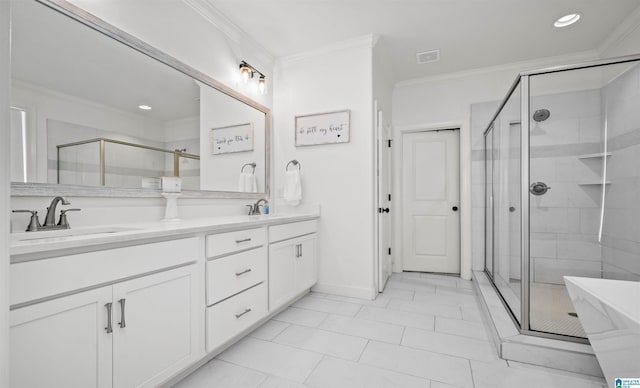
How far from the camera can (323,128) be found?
114 inches

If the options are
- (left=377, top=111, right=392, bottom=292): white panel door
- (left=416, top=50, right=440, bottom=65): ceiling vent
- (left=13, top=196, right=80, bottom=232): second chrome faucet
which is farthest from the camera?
(left=416, top=50, right=440, bottom=65): ceiling vent

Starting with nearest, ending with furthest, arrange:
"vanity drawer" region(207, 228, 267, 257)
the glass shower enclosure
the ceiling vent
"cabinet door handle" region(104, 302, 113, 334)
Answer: "cabinet door handle" region(104, 302, 113, 334) < "vanity drawer" region(207, 228, 267, 257) < the glass shower enclosure < the ceiling vent

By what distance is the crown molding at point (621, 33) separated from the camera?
2420 mm

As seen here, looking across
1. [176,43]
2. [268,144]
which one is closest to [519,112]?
[268,144]

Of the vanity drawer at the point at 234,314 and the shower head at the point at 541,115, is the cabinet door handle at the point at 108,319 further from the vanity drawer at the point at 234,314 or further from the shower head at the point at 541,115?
the shower head at the point at 541,115

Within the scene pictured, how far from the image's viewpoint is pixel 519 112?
1.95 metres

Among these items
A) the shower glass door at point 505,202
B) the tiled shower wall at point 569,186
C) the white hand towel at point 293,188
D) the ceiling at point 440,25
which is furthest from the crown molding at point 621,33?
the white hand towel at point 293,188

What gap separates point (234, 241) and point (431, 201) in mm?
2822

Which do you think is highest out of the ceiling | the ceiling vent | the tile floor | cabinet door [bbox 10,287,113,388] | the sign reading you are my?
the ceiling

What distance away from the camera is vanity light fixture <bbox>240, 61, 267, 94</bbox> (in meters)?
2.59

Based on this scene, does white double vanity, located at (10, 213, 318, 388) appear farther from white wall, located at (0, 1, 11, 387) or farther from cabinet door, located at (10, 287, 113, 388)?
white wall, located at (0, 1, 11, 387)

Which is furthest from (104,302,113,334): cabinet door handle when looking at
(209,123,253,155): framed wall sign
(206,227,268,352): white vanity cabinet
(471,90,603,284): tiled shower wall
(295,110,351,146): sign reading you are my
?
(471,90,603,284): tiled shower wall

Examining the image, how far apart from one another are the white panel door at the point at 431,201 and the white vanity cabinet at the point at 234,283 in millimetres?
2394

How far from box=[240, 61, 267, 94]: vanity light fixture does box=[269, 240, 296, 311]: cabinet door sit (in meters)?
1.55
